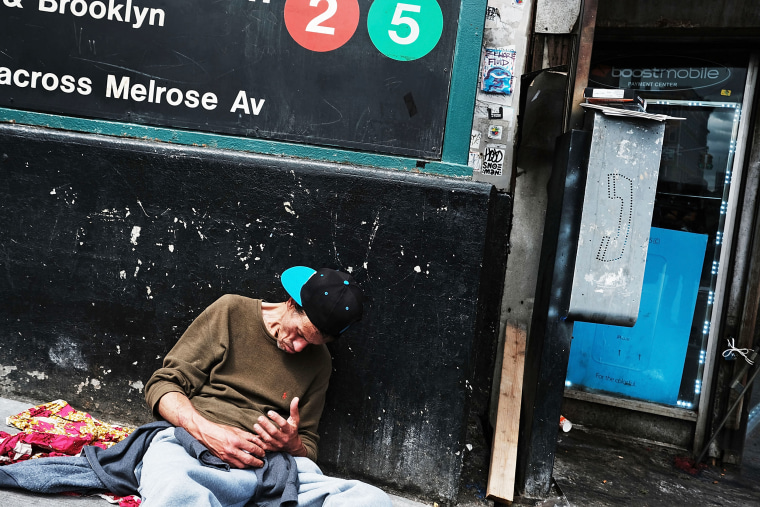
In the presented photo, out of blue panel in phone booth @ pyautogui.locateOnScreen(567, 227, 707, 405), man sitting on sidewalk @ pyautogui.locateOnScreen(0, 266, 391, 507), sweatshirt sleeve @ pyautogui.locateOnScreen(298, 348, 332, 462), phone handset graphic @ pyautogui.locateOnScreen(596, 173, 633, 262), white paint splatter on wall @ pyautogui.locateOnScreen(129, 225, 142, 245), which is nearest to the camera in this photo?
man sitting on sidewalk @ pyautogui.locateOnScreen(0, 266, 391, 507)

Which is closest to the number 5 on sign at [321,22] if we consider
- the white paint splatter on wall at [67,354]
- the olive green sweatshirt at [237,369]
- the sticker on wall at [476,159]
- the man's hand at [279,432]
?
the olive green sweatshirt at [237,369]

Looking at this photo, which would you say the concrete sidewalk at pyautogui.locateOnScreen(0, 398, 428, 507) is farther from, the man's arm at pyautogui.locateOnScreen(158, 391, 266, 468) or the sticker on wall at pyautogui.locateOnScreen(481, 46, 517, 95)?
the sticker on wall at pyautogui.locateOnScreen(481, 46, 517, 95)

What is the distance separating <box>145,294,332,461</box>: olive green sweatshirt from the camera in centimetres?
239

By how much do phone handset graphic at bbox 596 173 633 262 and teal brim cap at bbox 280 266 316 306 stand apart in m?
1.39

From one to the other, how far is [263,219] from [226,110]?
1.90 feet

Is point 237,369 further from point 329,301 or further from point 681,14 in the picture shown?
point 681,14

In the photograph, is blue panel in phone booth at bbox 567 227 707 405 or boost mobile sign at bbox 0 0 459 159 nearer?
boost mobile sign at bbox 0 0 459 159

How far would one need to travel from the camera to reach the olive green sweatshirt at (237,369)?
239cm

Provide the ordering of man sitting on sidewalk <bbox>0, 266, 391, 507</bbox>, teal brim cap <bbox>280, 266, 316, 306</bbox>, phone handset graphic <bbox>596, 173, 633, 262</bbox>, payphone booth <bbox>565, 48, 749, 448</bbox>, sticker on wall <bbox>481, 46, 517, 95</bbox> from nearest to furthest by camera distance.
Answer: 1. man sitting on sidewalk <bbox>0, 266, 391, 507</bbox>
2. teal brim cap <bbox>280, 266, 316, 306</bbox>
3. phone handset graphic <bbox>596, 173, 633, 262</bbox>
4. sticker on wall <bbox>481, 46, 517, 95</bbox>
5. payphone booth <bbox>565, 48, 749, 448</bbox>

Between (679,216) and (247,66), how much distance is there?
3336mm

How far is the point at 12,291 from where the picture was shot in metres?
→ 3.19

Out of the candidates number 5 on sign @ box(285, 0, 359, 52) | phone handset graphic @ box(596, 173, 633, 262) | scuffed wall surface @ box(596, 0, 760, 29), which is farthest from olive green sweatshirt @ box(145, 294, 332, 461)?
scuffed wall surface @ box(596, 0, 760, 29)

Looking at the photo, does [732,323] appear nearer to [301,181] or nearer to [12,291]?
[301,181]

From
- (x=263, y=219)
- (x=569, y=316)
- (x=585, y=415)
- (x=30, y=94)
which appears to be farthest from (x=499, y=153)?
(x=30, y=94)
